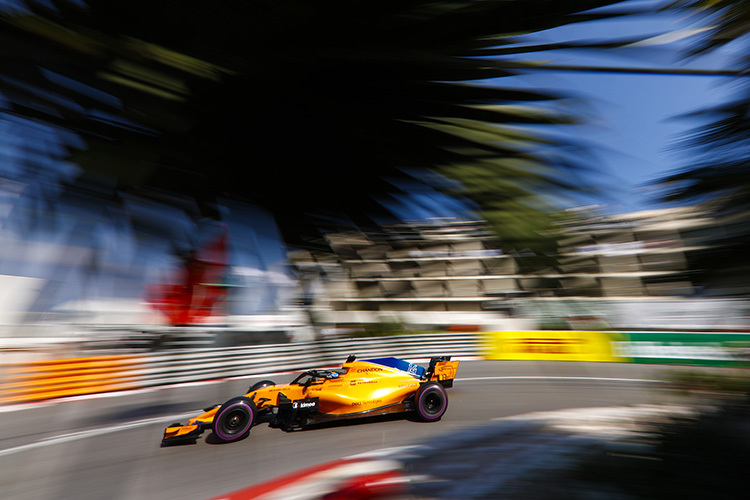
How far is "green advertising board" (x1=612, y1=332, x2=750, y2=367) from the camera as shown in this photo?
0.52 metres

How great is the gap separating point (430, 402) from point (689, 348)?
169 inches

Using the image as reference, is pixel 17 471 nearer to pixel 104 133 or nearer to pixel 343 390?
pixel 343 390

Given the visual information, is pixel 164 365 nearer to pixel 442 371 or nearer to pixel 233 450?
pixel 233 450

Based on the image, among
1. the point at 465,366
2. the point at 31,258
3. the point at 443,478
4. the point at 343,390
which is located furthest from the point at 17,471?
the point at 465,366

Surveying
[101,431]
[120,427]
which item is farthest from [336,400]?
[120,427]

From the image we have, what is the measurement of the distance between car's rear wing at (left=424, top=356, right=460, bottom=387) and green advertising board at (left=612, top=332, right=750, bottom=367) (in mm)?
4577

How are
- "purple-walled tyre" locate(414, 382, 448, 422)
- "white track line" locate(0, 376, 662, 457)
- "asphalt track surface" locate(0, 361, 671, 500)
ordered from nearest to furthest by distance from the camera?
"white track line" locate(0, 376, 662, 457) → "asphalt track surface" locate(0, 361, 671, 500) → "purple-walled tyre" locate(414, 382, 448, 422)

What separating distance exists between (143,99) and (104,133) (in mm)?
47

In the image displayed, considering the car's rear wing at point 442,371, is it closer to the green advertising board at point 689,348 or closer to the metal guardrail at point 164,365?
the green advertising board at point 689,348

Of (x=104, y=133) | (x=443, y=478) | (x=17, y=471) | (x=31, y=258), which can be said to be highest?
(x=104, y=133)

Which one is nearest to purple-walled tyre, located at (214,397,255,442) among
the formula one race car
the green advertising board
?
the formula one race car

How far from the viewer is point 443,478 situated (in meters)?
2.78

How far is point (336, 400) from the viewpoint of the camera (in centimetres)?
448

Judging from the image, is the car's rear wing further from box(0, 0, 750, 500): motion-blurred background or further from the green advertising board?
box(0, 0, 750, 500): motion-blurred background
